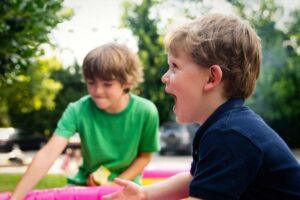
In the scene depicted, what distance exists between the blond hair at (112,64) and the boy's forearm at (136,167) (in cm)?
40

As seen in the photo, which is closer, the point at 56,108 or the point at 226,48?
the point at 226,48

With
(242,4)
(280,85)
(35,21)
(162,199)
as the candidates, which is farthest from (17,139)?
(162,199)

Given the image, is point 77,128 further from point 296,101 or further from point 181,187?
point 296,101

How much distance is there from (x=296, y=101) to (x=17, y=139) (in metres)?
11.9

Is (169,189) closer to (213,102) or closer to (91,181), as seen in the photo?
(213,102)

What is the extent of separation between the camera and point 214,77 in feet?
4.55

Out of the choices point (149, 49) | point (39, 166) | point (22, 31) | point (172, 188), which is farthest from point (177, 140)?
point (172, 188)

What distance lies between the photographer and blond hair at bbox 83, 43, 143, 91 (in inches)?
98.1

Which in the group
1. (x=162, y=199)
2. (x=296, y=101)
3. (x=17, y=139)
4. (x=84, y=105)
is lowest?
(x=17, y=139)

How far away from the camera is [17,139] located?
2175 cm

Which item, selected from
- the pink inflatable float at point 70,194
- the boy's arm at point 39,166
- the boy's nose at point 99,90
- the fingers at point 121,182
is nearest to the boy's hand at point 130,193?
the fingers at point 121,182

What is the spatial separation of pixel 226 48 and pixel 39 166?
1.23 m

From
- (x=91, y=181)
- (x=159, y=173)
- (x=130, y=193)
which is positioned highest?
(x=130, y=193)

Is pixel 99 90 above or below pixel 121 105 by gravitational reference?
above
